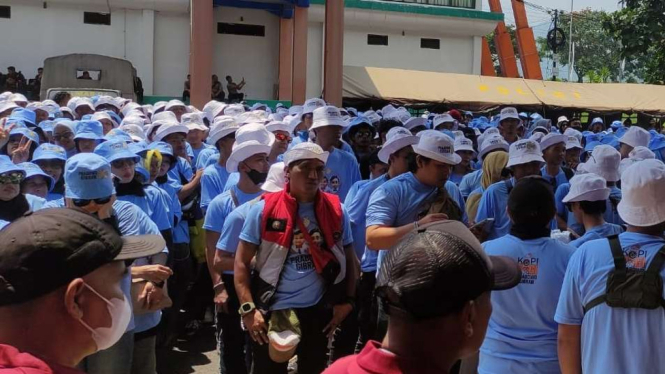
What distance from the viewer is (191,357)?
6.46 m

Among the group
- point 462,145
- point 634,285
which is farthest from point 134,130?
point 634,285

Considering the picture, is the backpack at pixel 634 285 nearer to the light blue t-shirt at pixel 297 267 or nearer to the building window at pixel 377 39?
the light blue t-shirt at pixel 297 267

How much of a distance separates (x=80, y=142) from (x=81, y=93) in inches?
346

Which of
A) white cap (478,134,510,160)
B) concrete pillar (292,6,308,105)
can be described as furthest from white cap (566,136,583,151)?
concrete pillar (292,6,308,105)

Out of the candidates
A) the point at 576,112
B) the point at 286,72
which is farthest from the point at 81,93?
the point at 576,112

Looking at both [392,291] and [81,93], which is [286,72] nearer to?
[81,93]

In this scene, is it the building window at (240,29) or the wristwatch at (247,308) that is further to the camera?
the building window at (240,29)

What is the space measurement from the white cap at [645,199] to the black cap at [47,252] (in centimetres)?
225

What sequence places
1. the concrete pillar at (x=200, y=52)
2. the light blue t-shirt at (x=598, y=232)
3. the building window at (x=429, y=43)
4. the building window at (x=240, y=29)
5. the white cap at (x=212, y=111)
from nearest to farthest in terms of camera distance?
the light blue t-shirt at (x=598, y=232) < the white cap at (x=212, y=111) < the concrete pillar at (x=200, y=52) < the building window at (x=240, y=29) < the building window at (x=429, y=43)

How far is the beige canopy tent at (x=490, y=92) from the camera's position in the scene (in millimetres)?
23281

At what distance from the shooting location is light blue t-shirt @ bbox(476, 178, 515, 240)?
5.06 m

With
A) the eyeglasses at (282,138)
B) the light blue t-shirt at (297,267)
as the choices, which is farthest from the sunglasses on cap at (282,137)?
the light blue t-shirt at (297,267)

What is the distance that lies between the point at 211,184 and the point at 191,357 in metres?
1.56

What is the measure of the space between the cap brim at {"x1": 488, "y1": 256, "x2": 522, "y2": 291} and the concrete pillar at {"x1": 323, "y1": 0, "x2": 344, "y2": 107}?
18513 mm
